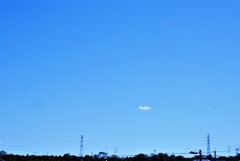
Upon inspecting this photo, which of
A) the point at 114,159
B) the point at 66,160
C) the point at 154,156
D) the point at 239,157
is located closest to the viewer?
the point at 239,157

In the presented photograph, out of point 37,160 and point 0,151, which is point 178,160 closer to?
point 37,160

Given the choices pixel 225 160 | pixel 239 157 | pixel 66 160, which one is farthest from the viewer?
pixel 66 160

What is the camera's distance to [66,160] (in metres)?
198

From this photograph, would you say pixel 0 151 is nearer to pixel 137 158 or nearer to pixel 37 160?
pixel 37 160

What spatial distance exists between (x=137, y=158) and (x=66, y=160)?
134 feet

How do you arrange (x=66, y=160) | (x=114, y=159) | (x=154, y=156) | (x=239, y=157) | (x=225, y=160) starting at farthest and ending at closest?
(x=66, y=160)
(x=114, y=159)
(x=154, y=156)
(x=239, y=157)
(x=225, y=160)

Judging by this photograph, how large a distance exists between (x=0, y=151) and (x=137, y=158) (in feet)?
181

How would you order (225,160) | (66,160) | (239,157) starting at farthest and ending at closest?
1. (66,160)
2. (239,157)
3. (225,160)

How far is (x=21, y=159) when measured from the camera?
605ft

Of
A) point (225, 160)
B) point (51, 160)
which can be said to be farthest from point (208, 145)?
point (51, 160)

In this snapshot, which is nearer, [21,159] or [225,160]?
[225,160]

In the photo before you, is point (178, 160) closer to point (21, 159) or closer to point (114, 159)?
point (114, 159)

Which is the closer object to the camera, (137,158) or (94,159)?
(137,158)

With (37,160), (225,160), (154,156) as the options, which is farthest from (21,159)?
(225,160)
